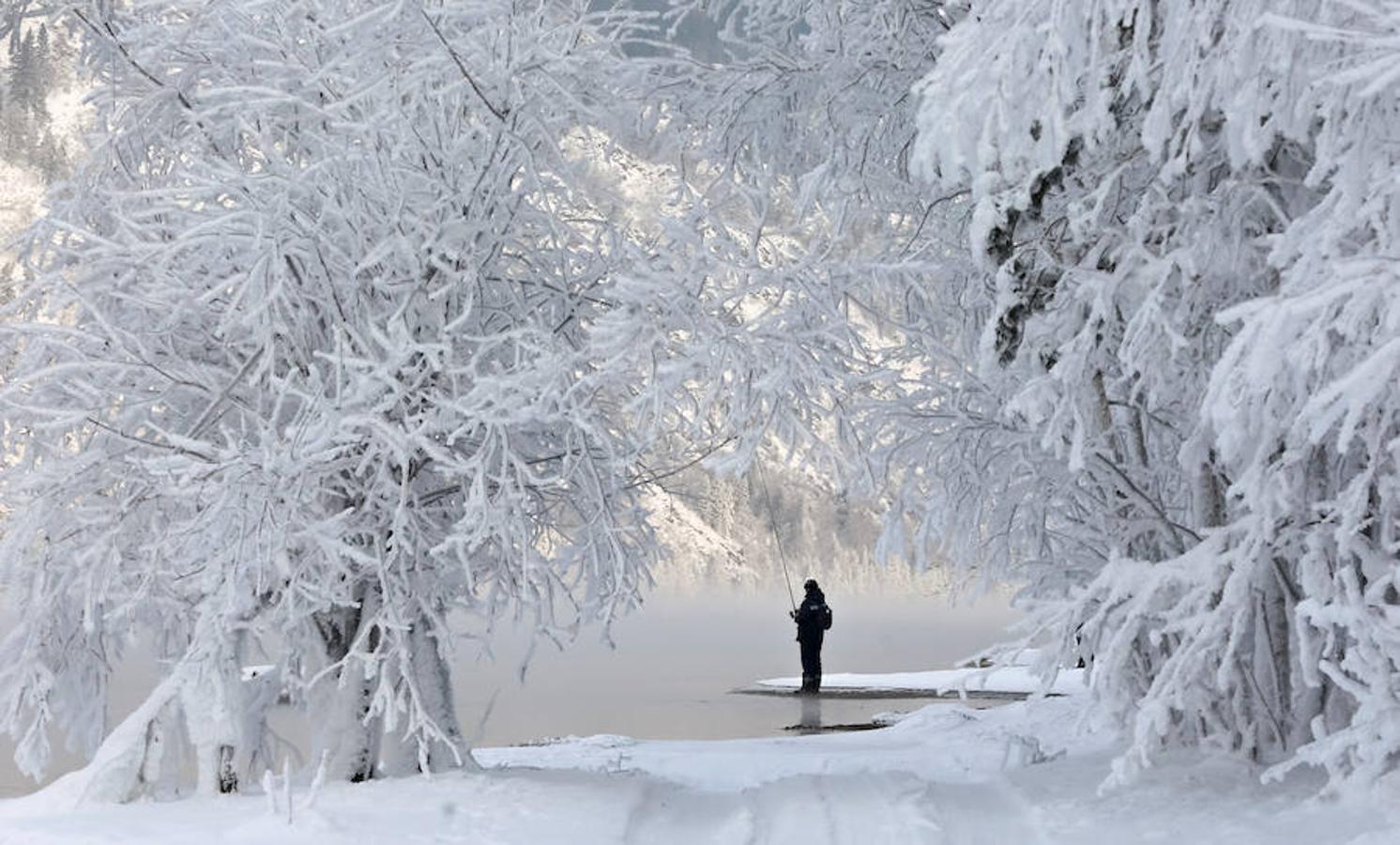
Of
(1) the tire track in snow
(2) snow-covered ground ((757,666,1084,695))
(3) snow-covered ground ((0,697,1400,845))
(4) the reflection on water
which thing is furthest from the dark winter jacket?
(1) the tire track in snow

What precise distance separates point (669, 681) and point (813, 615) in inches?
276

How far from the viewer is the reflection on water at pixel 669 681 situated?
18.1 meters

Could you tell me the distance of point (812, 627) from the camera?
21.1 meters

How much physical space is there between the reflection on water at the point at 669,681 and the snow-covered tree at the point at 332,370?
794 mm

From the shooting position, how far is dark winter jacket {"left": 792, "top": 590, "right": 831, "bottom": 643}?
2073cm

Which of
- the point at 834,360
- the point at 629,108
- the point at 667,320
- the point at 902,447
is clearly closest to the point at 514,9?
the point at 629,108

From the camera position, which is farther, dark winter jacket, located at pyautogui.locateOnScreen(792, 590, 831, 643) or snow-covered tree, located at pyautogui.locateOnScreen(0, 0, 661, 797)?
dark winter jacket, located at pyautogui.locateOnScreen(792, 590, 831, 643)

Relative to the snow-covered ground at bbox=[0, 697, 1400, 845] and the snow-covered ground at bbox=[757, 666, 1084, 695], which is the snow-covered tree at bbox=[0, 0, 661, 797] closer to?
the snow-covered ground at bbox=[0, 697, 1400, 845]

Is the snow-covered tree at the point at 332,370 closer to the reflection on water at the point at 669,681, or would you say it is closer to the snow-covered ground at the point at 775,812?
the snow-covered ground at the point at 775,812

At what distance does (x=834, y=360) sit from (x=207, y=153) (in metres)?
4.31

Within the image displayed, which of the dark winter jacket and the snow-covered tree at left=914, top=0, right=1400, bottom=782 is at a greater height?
the snow-covered tree at left=914, top=0, right=1400, bottom=782

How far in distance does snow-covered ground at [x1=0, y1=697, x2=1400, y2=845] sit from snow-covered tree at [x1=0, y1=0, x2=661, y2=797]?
558mm

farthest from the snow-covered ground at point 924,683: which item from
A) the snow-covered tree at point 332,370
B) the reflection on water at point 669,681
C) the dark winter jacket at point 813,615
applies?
the snow-covered tree at point 332,370

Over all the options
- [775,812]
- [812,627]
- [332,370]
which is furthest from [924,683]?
[332,370]
